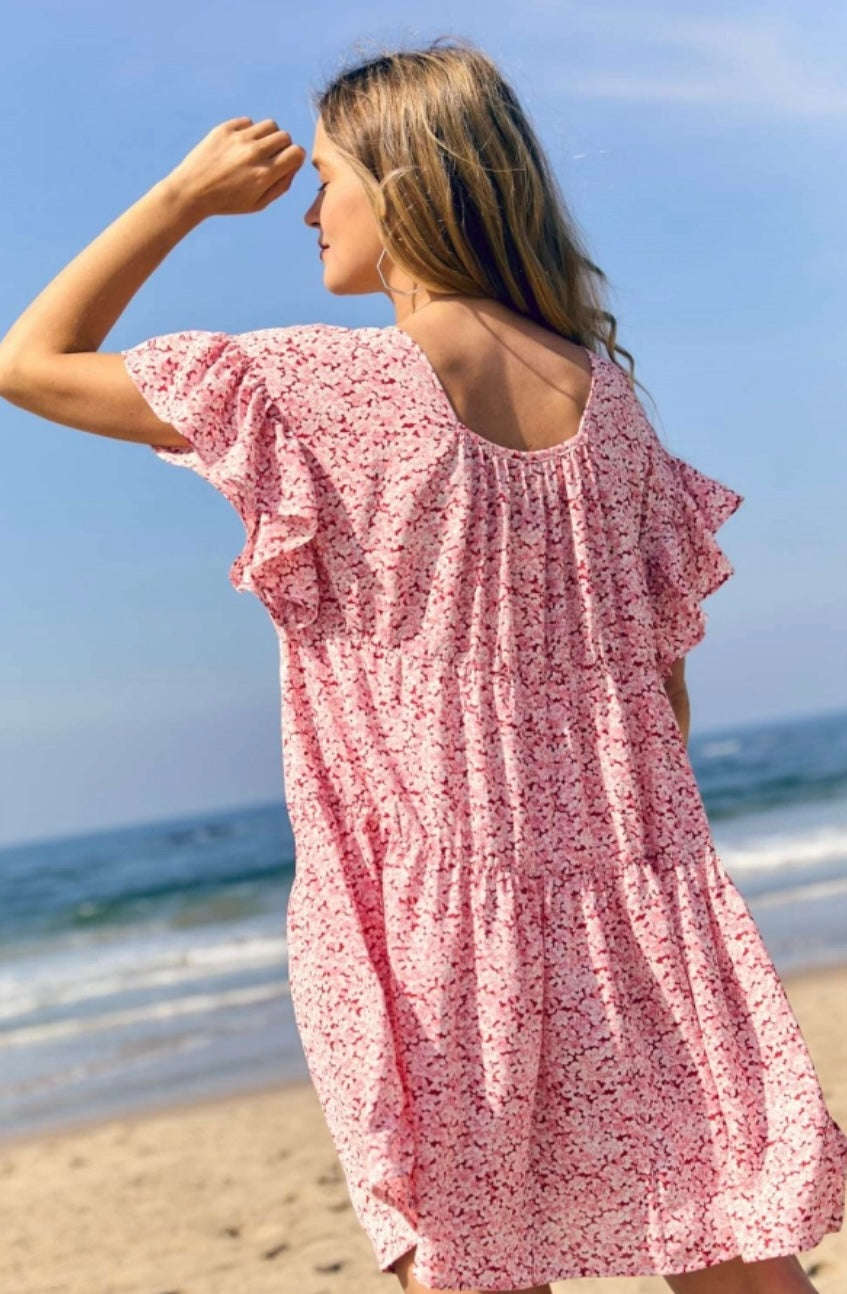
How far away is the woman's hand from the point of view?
2.11 meters

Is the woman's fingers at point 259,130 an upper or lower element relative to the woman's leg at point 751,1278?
upper

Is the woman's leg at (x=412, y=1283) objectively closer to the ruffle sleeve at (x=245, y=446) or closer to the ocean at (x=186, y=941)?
the ruffle sleeve at (x=245, y=446)

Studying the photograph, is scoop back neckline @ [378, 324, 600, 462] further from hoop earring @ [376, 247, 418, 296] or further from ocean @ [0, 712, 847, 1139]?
ocean @ [0, 712, 847, 1139]

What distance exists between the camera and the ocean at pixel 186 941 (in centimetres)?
909

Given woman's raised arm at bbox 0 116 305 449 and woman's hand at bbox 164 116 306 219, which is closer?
woman's raised arm at bbox 0 116 305 449

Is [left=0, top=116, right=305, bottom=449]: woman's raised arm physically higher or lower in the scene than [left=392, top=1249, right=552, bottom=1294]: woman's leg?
higher

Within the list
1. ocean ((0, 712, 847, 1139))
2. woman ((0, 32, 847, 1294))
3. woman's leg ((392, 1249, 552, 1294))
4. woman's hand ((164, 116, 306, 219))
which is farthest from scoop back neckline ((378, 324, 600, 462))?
ocean ((0, 712, 847, 1139))

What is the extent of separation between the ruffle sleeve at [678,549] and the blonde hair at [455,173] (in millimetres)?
275

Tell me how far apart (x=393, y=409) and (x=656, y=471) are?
0.44 metres

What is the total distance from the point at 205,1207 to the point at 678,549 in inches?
190

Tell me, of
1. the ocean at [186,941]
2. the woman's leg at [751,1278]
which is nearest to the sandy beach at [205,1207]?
the ocean at [186,941]

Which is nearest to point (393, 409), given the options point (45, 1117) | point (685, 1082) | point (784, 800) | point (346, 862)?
point (346, 862)

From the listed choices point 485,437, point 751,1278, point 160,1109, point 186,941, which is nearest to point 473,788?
point 485,437

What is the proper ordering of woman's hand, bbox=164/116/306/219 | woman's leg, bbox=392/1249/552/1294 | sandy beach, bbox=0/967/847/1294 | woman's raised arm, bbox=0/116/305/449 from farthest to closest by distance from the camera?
sandy beach, bbox=0/967/847/1294, woman's hand, bbox=164/116/306/219, woman's raised arm, bbox=0/116/305/449, woman's leg, bbox=392/1249/552/1294
